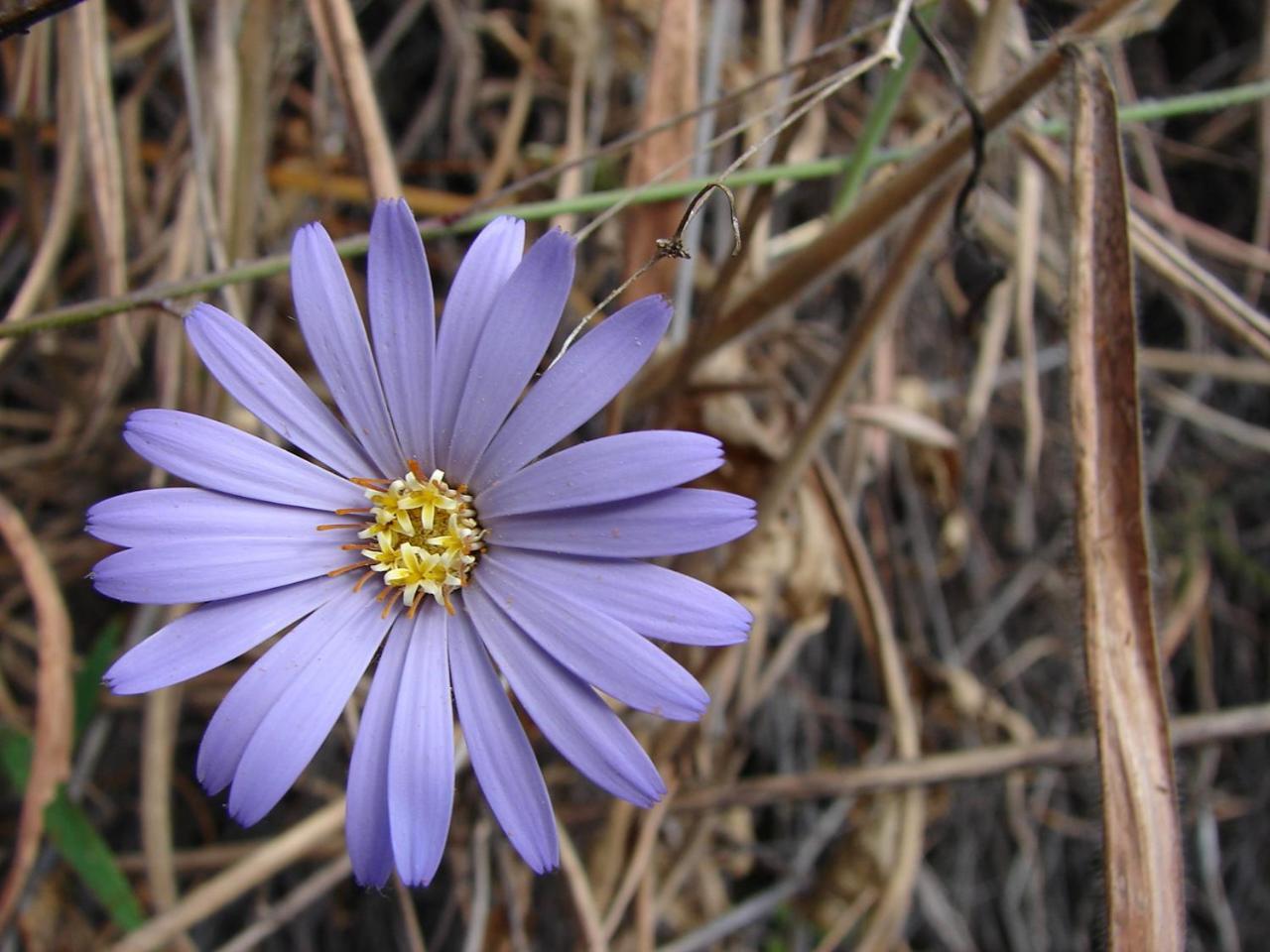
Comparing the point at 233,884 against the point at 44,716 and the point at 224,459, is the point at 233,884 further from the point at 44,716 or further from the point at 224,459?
the point at 224,459

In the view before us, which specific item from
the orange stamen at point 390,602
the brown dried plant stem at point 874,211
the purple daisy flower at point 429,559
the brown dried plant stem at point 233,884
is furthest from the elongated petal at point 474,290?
the brown dried plant stem at point 233,884

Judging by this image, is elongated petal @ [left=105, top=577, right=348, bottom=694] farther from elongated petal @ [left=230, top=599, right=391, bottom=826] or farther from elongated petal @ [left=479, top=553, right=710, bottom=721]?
elongated petal @ [left=479, top=553, right=710, bottom=721]

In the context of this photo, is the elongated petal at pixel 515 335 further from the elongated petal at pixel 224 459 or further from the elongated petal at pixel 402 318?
the elongated petal at pixel 224 459

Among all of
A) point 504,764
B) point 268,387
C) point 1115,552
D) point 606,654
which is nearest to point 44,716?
point 268,387

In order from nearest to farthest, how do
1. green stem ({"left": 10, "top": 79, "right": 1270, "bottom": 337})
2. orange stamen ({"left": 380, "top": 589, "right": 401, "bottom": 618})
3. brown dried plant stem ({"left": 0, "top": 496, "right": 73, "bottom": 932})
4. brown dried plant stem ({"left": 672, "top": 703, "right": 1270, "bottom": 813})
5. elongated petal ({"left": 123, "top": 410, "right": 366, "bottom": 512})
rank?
elongated petal ({"left": 123, "top": 410, "right": 366, "bottom": 512})
orange stamen ({"left": 380, "top": 589, "right": 401, "bottom": 618})
green stem ({"left": 10, "top": 79, "right": 1270, "bottom": 337})
brown dried plant stem ({"left": 0, "top": 496, "right": 73, "bottom": 932})
brown dried plant stem ({"left": 672, "top": 703, "right": 1270, "bottom": 813})

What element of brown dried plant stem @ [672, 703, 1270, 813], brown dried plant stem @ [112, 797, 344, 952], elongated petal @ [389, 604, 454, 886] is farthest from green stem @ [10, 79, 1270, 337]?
brown dried plant stem @ [672, 703, 1270, 813]
